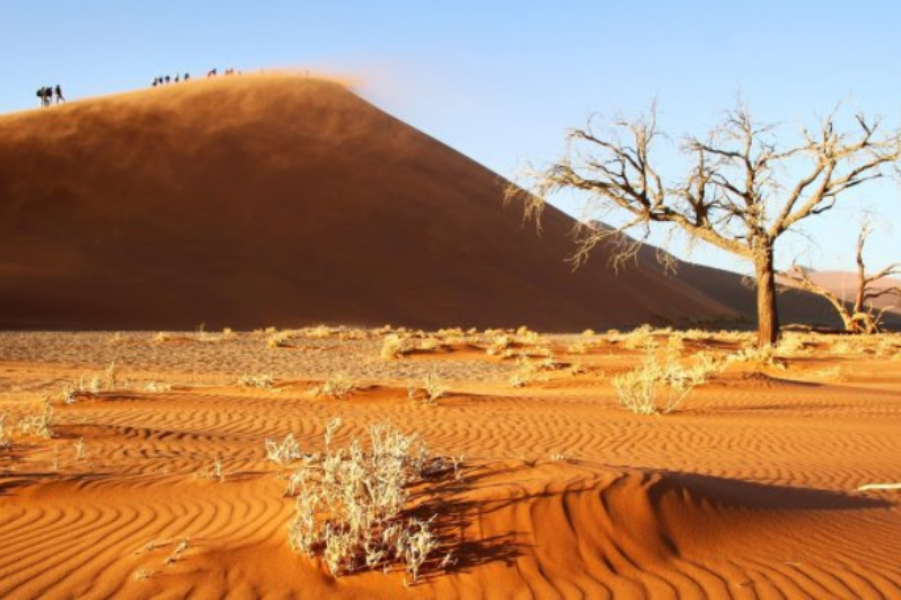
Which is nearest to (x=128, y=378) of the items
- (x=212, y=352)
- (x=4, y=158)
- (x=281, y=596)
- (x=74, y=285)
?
(x=212, y=352)

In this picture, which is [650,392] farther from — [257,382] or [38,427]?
[38,427]

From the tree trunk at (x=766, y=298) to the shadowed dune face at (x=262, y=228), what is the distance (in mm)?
20403

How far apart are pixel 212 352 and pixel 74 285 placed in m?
16.3

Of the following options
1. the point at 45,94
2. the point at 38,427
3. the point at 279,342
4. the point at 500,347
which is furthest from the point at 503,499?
the point at 45,94

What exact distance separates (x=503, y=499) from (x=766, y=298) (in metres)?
19.9

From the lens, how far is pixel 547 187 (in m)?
24.3

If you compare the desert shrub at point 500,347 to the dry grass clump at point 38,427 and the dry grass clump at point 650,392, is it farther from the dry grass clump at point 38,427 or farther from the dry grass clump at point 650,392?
the dry grass clump at point 38,427

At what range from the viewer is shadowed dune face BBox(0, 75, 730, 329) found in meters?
39.0

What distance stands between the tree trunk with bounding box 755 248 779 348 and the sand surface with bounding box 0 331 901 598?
8899mm

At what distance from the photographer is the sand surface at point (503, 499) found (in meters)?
4.73

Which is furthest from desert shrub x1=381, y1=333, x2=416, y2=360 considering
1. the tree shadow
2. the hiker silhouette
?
the hiker silhouette

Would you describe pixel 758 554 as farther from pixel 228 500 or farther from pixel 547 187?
pixel 547 187

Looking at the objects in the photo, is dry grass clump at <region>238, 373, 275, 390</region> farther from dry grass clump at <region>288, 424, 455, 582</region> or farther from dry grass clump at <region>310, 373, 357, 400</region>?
dry grass clump at <region>288, 424, 455, 582</region>

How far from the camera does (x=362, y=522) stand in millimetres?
4793
